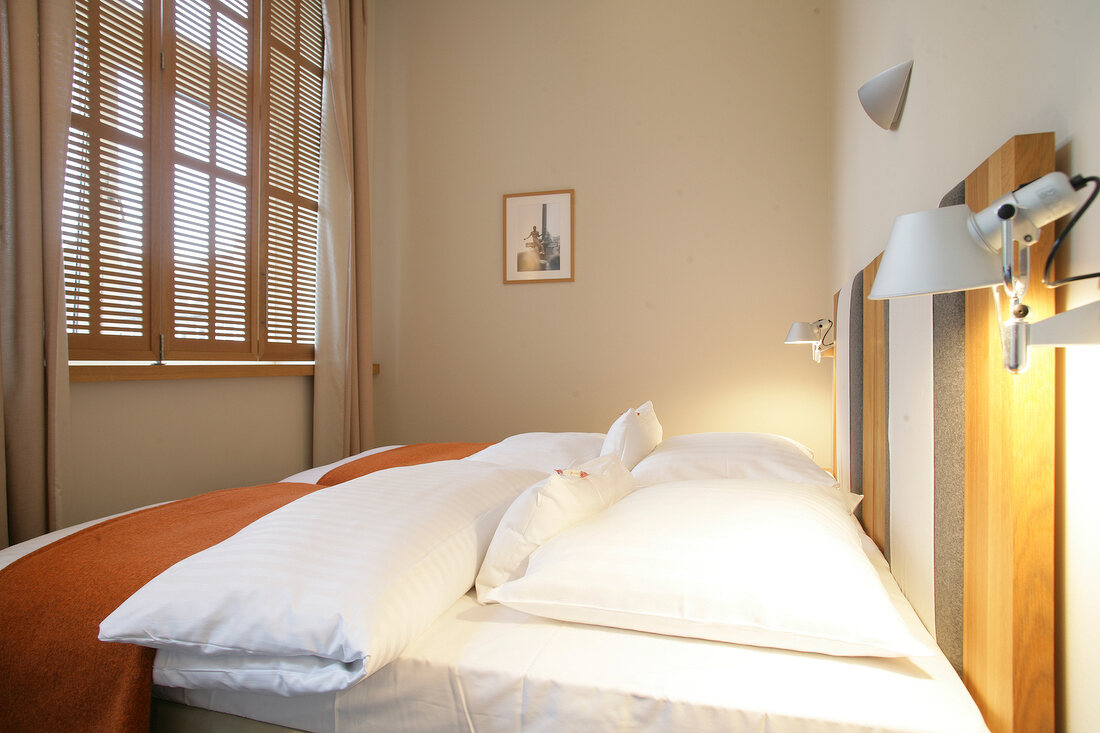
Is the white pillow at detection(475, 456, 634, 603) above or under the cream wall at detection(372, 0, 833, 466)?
under

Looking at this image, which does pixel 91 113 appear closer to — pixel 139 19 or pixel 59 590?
pixel 139 19

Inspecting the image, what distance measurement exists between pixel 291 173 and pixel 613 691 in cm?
301

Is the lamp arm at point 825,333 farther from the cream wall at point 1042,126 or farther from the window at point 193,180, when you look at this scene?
the window at point 193,180

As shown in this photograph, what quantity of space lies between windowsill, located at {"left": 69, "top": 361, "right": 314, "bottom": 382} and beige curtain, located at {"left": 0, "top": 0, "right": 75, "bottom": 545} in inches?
6.1

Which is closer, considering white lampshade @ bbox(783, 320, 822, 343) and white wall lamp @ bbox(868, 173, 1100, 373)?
white wall lamp @ bbox(868, 173, 1100, 373)

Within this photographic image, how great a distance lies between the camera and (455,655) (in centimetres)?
99

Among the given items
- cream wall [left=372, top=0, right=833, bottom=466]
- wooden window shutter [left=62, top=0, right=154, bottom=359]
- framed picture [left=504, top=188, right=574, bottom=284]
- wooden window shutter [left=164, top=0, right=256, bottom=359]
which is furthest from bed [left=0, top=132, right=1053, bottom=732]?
framed picture [left=504, top=188, right=574, bottom=284]

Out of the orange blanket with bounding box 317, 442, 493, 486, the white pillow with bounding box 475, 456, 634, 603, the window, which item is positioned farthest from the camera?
the window

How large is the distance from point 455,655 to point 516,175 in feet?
10.2

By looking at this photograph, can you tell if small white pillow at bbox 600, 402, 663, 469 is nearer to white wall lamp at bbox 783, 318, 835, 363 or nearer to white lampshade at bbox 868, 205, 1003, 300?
white wall lamp at bbox 783, 318, 835, 363

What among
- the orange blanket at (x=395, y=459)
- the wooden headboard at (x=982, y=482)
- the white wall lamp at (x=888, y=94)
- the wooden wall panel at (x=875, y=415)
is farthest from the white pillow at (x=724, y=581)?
the orange blanket at (x=395, y=459)

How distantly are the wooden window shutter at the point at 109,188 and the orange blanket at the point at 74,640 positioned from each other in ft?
4.15

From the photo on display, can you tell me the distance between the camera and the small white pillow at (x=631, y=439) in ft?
7.09

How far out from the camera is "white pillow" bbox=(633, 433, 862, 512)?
187cm
